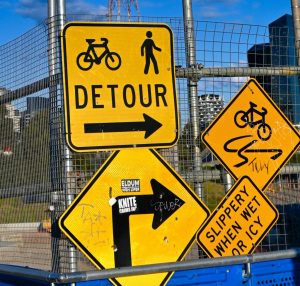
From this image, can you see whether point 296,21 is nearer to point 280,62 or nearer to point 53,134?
point 280,62

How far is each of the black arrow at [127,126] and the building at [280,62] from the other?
2.18 meters

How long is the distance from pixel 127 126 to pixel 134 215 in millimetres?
681

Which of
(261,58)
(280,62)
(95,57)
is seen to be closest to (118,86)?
(95,57)

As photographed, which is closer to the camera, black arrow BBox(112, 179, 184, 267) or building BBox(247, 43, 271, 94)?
black arrow BBox(112, 179, 184, 267)

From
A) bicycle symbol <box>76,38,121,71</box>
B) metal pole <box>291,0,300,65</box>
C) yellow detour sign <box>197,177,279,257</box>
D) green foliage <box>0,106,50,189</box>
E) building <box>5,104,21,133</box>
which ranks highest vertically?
metal pole <box>291,0,300,65</box>

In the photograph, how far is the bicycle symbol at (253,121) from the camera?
6.18 meters

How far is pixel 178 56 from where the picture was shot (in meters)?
6.30

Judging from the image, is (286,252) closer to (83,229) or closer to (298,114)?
(83,229)

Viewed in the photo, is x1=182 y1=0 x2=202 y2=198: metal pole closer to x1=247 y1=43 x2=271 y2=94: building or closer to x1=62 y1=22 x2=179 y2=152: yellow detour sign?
x1=247 y1=43 x2=271 y2=94: building

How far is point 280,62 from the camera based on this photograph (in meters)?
7.07

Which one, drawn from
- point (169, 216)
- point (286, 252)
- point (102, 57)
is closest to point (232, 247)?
point (286, 252)

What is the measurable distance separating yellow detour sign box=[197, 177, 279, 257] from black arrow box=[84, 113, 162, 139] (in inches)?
54.2

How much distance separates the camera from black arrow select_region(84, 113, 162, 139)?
4707 mm

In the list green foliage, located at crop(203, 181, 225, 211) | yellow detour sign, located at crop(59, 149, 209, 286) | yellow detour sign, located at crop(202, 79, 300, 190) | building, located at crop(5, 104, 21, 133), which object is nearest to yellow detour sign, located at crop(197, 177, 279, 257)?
yellow detour sign, located at crop(202, 79, 300, 190)
